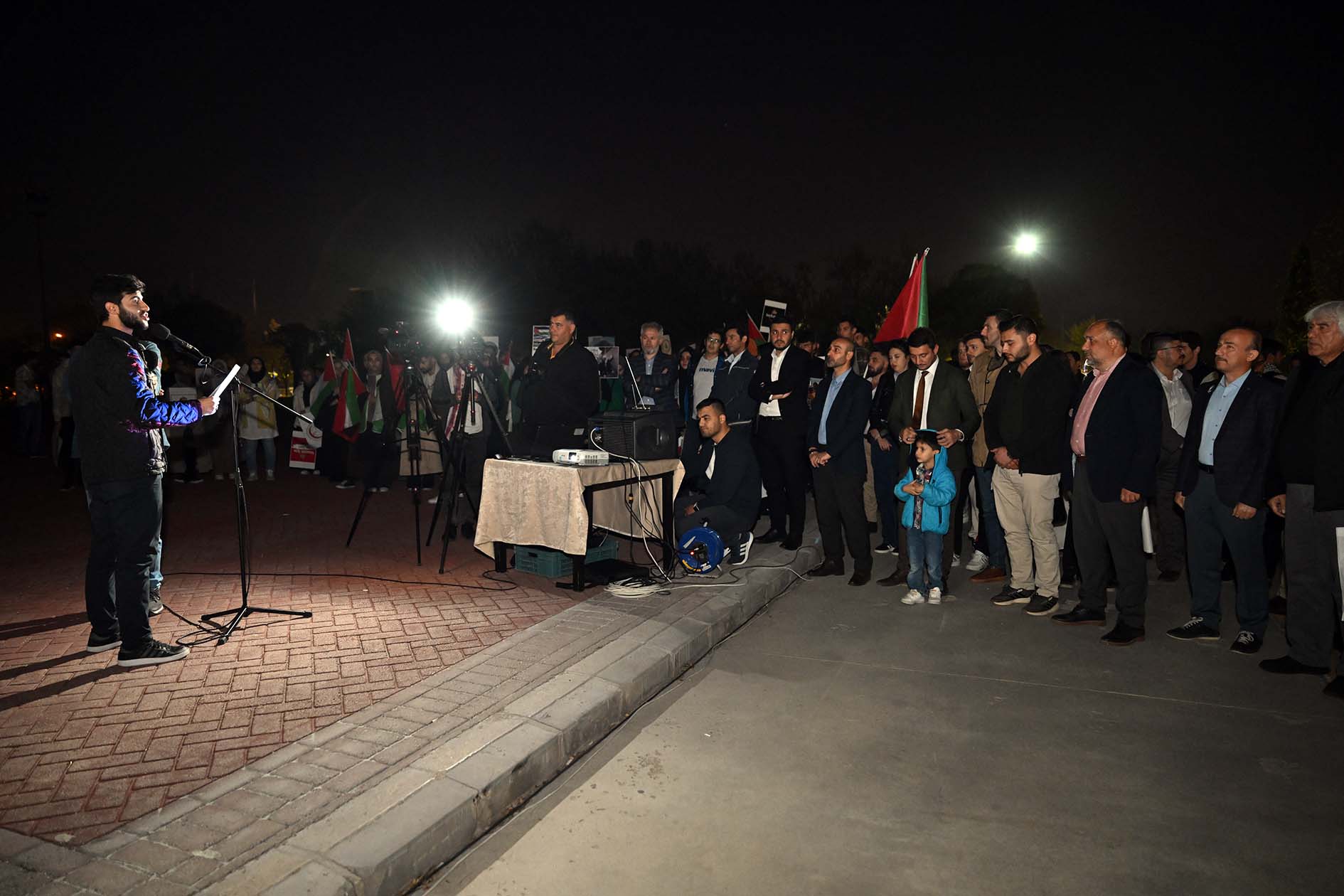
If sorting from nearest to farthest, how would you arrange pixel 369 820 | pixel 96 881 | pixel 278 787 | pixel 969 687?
pixel 96 881
pixel 369 820
pixel 278 787
pixel 969 687

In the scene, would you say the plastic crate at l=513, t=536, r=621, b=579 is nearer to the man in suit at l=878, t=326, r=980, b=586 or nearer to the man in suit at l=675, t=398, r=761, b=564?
the man in suit at l=675, t=398, r=761, b=564

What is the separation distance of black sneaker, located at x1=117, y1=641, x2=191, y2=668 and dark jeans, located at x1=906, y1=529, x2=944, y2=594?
550cm

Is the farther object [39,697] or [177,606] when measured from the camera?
[177,606]

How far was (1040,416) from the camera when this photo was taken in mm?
6586

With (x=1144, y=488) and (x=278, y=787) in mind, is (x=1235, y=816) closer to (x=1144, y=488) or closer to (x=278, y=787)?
(x=1144, y=488)

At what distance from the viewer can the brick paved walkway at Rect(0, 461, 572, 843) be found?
3.69 metres

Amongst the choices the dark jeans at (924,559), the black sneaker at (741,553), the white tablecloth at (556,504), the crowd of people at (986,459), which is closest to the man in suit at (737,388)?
the crowd of people at (986,459)

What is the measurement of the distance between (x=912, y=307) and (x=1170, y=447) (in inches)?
118

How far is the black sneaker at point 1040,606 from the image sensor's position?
6.64 metres

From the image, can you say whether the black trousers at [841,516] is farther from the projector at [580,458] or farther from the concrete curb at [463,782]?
the concrete curb at [463,782]

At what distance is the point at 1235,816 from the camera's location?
3537mm

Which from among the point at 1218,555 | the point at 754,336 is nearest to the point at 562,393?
the point at 1218,555

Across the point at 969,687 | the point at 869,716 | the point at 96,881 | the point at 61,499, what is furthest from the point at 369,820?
the point at 61,499

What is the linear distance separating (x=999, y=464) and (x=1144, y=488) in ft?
3.83
